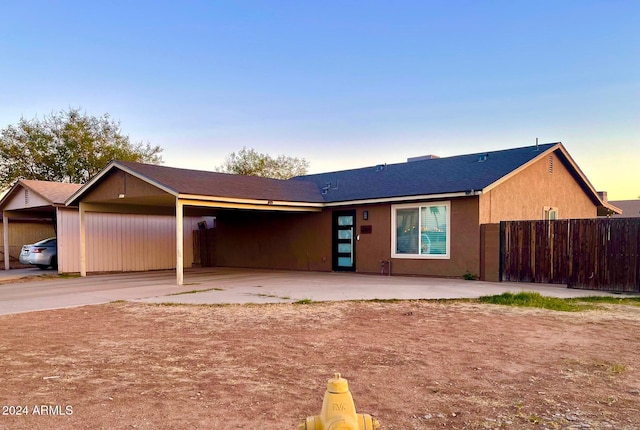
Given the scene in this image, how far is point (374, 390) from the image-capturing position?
457cm

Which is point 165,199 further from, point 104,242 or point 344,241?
point 344,241

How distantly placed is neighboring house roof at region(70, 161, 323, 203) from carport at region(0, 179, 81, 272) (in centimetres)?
207

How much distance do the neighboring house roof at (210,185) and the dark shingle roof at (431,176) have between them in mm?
1460

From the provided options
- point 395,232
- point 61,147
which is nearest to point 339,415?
point 395,232

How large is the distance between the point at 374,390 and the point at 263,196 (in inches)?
454

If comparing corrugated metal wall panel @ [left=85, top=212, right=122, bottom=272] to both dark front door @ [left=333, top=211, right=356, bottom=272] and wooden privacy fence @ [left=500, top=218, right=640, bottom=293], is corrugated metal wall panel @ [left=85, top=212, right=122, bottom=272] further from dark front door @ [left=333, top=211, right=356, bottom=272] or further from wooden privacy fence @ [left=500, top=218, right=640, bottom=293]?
wooden privacy fence @ [left=500, top=218, right=640, bottom=293]

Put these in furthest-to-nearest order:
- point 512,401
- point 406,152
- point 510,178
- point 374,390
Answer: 1. point 406,152
2. point 510,178
3. point 374,390
4. point 512,401

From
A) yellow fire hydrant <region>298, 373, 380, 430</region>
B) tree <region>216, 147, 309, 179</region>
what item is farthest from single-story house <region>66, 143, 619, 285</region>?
tree <region>216, 147, 309, 179</region>

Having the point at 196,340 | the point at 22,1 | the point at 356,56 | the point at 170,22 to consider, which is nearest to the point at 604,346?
the point at 196,340

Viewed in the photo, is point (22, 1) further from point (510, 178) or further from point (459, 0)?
point (510, 178)

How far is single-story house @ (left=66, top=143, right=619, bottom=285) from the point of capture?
559 inches

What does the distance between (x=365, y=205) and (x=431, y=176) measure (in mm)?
2411

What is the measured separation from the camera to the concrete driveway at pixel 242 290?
35.3 feet

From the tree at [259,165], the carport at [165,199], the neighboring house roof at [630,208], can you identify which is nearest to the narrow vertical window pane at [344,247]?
the carport at [165,199]
